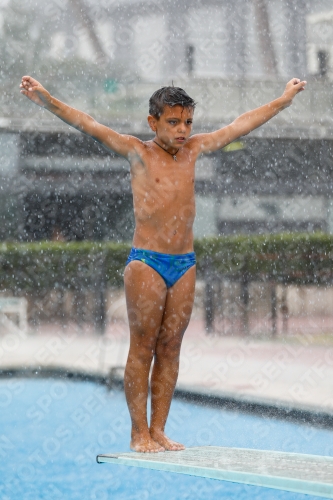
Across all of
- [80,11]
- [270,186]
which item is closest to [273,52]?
[270,186]

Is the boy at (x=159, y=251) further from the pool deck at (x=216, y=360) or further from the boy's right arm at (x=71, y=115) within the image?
the pool deck at (x=216, y=360)

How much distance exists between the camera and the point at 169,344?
2617 mm

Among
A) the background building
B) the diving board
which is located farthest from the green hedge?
the diving board

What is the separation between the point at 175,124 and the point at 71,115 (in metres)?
0.33

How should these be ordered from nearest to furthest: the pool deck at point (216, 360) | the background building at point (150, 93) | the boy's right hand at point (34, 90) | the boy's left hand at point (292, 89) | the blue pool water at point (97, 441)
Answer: the boy's right hand at point (34, 90) → the boy's left hand at point (292, 89) → the blue pool water at point (97, 441) → the pool deck at point (216, 360) → the background building at point (150, 93)

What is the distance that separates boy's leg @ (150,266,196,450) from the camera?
8.52 ft

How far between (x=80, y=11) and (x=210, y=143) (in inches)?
349

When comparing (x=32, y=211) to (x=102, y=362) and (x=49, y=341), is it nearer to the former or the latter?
(x=49, y=341)

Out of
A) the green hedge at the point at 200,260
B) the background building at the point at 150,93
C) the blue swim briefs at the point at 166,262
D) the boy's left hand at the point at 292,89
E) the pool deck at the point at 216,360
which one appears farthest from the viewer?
the background building at the point at 150,93

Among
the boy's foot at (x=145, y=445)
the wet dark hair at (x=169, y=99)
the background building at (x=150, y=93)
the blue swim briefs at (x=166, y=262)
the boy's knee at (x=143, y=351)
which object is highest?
the background building at (x=150, y=93)

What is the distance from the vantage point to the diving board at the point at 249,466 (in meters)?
1.93

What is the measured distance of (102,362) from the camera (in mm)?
7930

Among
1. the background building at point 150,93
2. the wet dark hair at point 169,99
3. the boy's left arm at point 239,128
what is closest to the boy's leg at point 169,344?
the boy's left arm at point 239,128

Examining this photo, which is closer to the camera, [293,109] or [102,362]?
[102,362]
